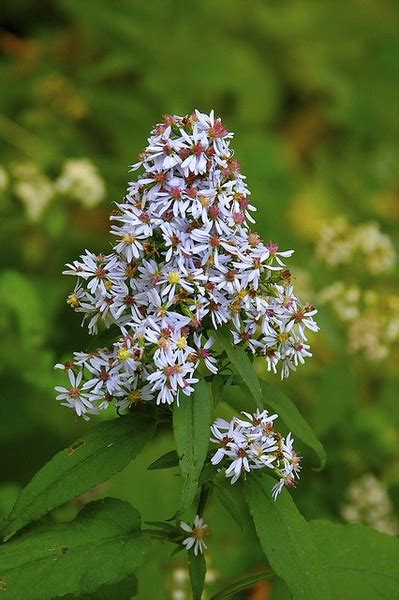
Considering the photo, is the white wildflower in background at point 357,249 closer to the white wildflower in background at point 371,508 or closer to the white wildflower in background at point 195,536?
the white wildflower in background at point 371,508

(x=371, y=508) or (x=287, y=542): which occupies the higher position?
(x=371, y=508)

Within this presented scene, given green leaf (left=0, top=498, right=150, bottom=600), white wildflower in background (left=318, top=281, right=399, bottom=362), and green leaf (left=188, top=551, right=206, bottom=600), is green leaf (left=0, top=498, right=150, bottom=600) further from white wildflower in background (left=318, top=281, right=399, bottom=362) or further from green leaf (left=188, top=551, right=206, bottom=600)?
white wildflower in background (left=318, top=281, right=399, bottom=362)

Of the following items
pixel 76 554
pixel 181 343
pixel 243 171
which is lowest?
pixel 76 554

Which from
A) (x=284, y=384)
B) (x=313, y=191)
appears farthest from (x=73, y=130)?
(x=284, y=384)

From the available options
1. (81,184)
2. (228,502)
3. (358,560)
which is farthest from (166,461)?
(81,184)

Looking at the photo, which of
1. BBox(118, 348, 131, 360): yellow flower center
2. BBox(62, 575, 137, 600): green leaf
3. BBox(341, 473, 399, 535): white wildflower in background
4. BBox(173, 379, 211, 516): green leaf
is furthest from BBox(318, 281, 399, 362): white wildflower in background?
BBox(118, 348, 131, 360): yellow flower center

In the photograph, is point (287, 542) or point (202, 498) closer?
point (287, 542)

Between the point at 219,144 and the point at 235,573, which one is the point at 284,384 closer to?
the point at 235,573

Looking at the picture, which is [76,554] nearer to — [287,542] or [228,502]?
[228,502]
